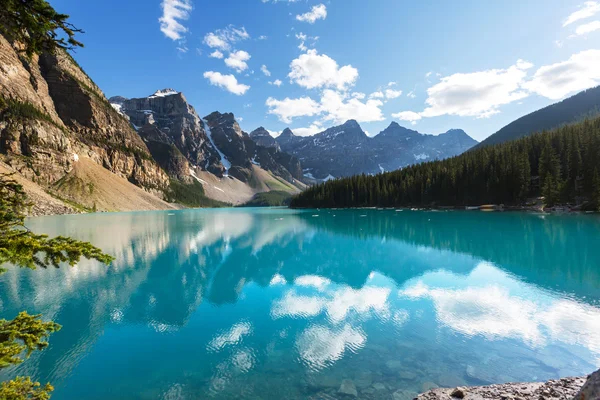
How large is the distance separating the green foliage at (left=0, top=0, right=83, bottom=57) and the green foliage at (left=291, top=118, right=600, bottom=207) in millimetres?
88307

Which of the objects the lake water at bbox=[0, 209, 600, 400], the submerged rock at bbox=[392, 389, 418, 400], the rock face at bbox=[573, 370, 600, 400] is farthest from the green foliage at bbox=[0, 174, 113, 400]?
the submerged rock at bbox=[392, 389, 418, 400]

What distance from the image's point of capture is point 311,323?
45.9 feet

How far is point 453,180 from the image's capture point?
324ft

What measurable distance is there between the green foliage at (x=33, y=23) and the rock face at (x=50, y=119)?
4927 inches

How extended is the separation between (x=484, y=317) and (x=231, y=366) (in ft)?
39.5

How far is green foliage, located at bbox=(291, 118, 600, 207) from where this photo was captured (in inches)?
2835

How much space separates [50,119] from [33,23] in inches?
7820

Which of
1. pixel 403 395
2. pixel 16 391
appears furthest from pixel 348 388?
pixel 16 391

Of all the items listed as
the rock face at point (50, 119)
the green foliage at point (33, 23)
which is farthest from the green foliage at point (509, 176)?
the rock face at point (50, 119)

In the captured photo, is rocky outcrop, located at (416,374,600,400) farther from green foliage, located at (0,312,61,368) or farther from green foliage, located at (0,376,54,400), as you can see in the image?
green foliage, located at (0,312,61,368)

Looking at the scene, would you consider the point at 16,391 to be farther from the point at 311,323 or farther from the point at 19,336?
the point at 311,323

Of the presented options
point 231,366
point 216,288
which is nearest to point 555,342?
point 231,366

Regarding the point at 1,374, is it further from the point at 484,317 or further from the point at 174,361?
the point at 484,317

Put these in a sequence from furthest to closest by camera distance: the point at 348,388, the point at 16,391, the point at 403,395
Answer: the point at 348,388 < the point at 403,395 < the point at 16,391
